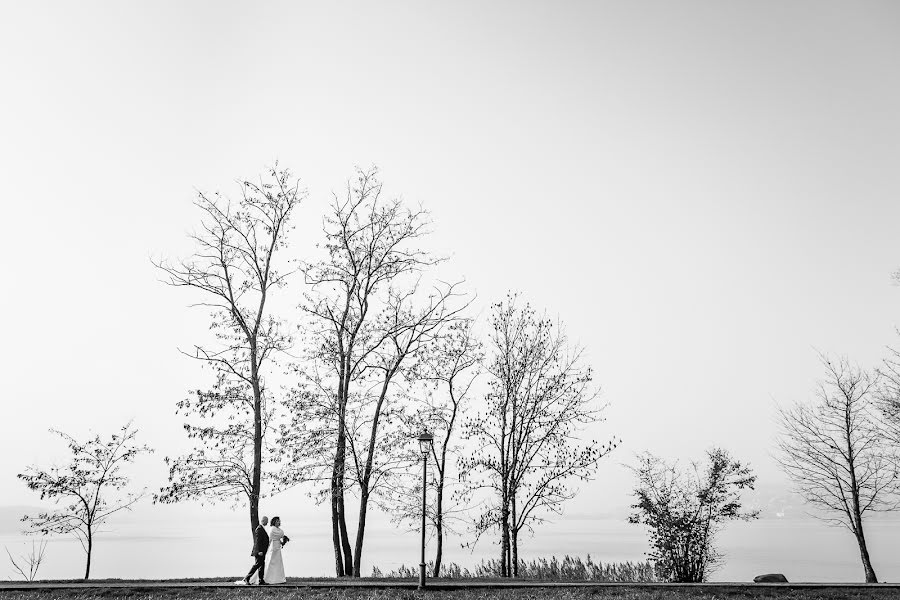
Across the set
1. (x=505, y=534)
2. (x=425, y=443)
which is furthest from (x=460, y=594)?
(x=505, y=534)

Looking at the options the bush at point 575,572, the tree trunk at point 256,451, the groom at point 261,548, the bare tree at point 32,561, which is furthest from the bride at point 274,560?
the bare tree at point 32,561

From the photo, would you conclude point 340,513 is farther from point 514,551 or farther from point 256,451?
point 514,551

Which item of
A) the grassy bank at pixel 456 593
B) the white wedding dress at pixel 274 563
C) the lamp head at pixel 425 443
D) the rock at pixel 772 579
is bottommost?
the rock at pixel 772 579

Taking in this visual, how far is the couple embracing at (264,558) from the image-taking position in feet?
67.5

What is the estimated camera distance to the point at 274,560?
2083 centimetres

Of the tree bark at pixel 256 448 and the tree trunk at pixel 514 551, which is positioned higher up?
the tree bark at pixel 256 448

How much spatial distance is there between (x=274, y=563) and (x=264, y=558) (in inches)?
20.9

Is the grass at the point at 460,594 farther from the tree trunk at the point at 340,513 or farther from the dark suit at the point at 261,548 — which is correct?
the tree trunk at the point at 340,513

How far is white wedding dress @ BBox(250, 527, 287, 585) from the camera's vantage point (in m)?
20.6

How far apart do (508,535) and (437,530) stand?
374 cm

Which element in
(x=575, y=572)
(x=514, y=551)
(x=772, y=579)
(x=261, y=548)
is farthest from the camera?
(x=514, y=551)

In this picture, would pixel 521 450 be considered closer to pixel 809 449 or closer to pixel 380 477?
pixel 380 477

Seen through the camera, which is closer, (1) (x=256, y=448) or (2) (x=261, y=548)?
(2) (x=261, y=548)

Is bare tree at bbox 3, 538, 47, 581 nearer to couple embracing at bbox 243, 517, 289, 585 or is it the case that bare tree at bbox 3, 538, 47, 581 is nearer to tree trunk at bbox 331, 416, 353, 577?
tree trunk at bbox 331, 416, 353, 577
